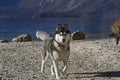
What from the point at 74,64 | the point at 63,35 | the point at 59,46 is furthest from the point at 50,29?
the point at 63,35

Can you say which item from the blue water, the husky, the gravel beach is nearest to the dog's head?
the husky

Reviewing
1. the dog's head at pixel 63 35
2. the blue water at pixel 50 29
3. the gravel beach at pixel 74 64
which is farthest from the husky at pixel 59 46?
the blue water at pixel 50 29

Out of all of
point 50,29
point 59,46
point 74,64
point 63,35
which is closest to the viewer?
point 63,35

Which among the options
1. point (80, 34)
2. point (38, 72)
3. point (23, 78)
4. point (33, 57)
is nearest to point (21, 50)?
point (33, 57)

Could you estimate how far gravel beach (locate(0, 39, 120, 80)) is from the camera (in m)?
16.3

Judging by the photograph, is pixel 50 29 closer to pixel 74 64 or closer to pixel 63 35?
pixel 74 64

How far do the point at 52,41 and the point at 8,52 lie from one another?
846 centimetres

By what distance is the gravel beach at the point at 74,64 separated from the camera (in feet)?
53.4

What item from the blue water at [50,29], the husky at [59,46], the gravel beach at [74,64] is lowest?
the gravel beach at [74,64]

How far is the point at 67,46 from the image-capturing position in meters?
15.8

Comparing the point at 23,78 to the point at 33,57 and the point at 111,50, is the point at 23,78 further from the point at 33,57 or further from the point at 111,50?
the point at 111,50

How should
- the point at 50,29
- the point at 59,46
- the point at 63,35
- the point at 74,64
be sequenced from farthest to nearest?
the point at 50,29 < the point at 74,64 < the point at 59,46 < the point at 63,35

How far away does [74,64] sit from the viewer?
1923cm

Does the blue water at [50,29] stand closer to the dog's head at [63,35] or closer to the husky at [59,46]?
the husky at [59,46]
